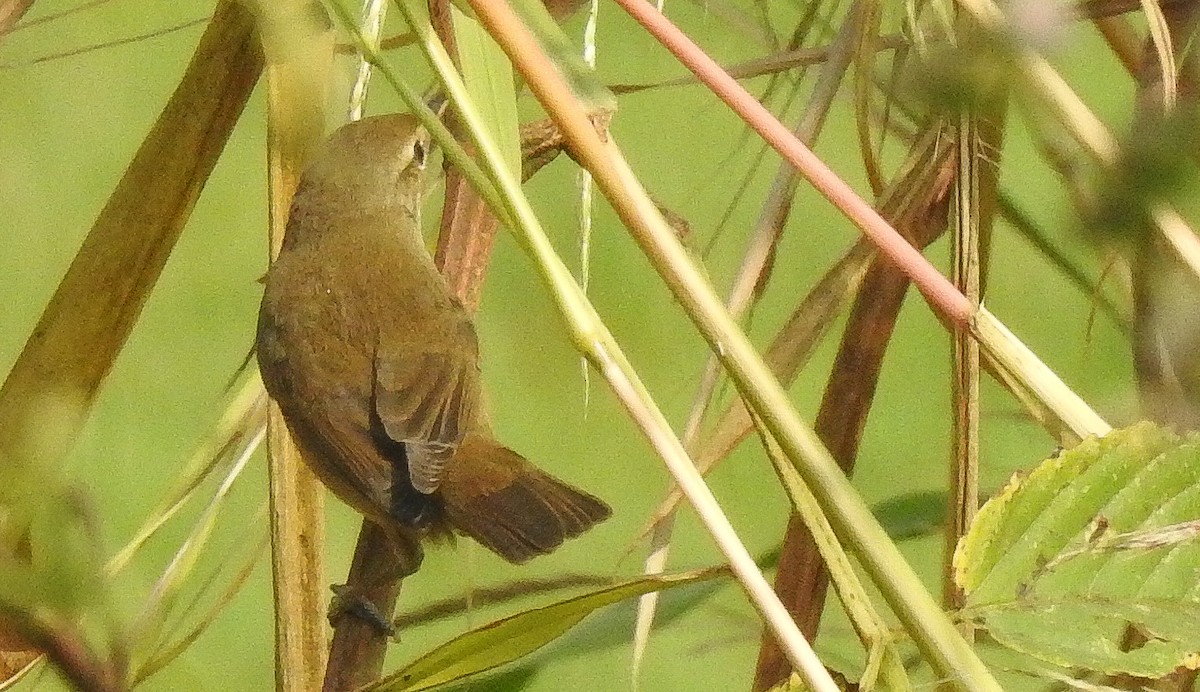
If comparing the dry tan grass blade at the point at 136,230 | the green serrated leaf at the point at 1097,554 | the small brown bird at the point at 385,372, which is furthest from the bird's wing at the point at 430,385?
the green serrated leaf at the point at 1097,554

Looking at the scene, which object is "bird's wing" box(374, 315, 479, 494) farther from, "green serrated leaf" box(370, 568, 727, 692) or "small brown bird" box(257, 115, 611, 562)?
"green serrated leaf" box(370, 568, 727, 692)

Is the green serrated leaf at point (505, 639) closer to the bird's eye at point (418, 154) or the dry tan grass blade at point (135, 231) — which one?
the dry tan grass blade at point (135, 231)

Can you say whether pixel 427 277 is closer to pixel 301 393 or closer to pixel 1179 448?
pixel 301 393

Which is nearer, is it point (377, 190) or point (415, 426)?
point (415, 426)

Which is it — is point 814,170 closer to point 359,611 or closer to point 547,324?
point 359,611

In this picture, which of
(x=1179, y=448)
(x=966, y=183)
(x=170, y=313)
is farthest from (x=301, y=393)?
(x=170, y=313)

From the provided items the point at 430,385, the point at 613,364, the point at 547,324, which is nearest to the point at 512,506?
the point at 430,385
